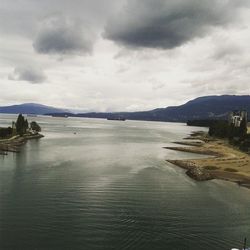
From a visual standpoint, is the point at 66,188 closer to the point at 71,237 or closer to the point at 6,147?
the point at 71,237

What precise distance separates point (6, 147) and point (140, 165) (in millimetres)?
51044

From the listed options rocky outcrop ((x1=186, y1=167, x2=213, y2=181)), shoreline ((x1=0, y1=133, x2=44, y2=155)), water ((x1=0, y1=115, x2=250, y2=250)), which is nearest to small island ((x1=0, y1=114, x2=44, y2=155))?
shoreline ((x1=0, y1=133, x2=44, y2=155))

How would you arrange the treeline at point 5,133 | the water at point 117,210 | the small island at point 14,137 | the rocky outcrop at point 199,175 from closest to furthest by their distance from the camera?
the water at point 117,210
the rocky outcrop at point 199,175
the small island at point 14,137
the treeline at point 5,133

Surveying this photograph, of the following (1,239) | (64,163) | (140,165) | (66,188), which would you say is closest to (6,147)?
(64,163)

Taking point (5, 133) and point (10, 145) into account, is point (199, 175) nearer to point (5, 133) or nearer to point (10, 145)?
point (10, 145)

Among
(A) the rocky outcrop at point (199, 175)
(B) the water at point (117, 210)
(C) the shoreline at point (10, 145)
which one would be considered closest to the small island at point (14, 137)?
(C) the shoreline at point (10, 145)

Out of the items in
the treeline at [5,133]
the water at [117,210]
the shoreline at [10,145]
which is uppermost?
the treeline at [5,133]

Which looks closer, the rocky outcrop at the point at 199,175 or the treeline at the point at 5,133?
the rocky outcrop at the point at 199,175

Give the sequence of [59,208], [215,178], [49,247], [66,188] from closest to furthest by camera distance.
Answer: [49,247] < [59,208] < [66,188] < [215,178]

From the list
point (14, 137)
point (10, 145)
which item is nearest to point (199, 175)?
point (10, 145)

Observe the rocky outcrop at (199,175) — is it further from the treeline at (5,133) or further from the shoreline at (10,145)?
the treeline at (5,133)

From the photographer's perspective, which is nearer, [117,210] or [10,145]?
[117,210]

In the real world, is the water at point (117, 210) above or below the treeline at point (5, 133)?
below

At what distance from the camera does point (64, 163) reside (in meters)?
90.8
